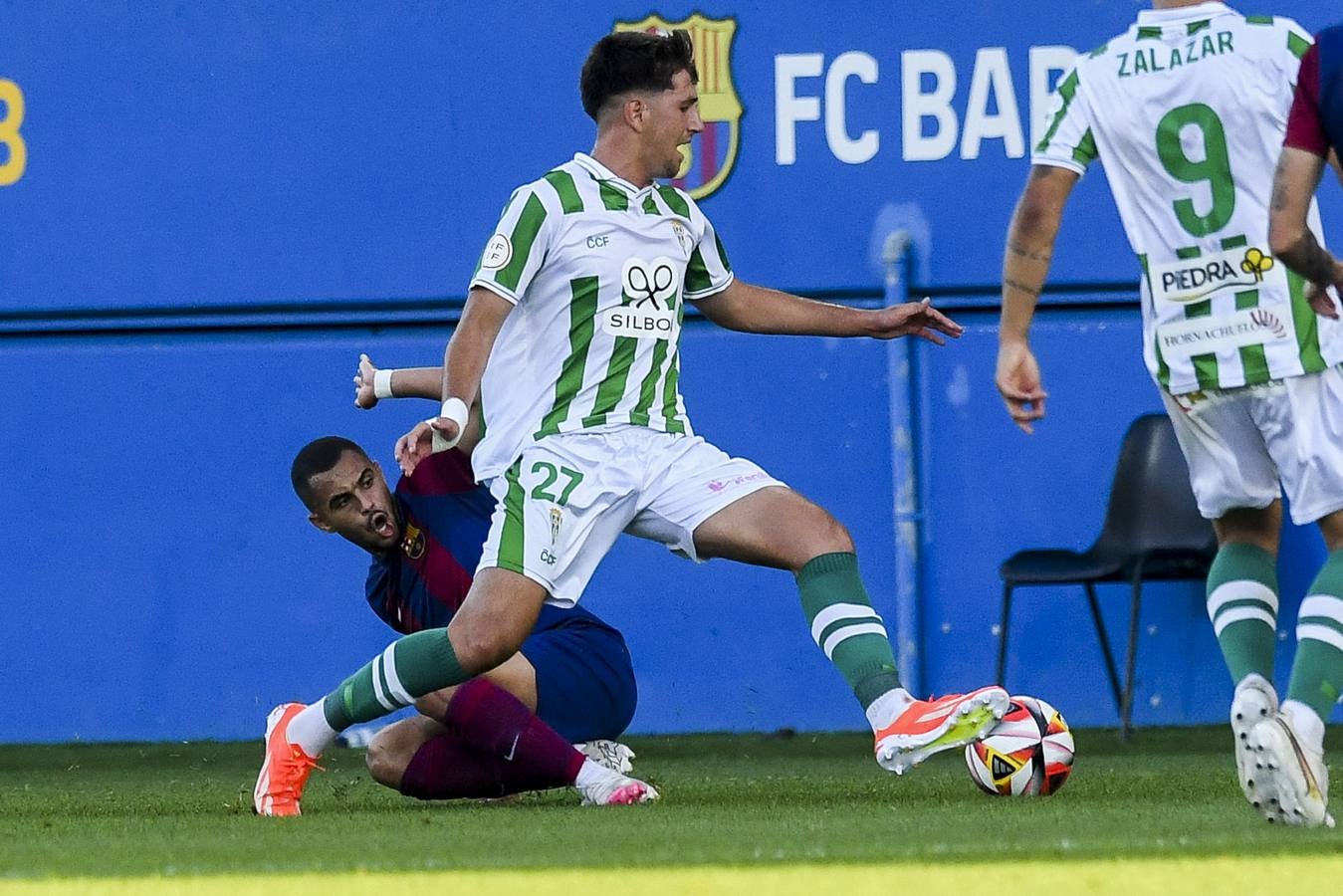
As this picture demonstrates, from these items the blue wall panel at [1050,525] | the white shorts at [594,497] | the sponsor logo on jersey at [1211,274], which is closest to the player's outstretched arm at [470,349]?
the white shorts at [594,497]

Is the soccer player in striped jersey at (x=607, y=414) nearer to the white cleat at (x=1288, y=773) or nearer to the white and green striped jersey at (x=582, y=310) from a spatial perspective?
the white and green striped jersey at (x=582, y=310)

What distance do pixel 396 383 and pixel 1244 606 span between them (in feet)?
7.21

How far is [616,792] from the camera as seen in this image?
510 centimetres

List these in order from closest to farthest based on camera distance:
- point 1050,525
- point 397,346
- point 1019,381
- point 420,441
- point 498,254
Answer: point 1019,381 < point 420,441 < point 498,254 < point 1050,525 < point 397,346

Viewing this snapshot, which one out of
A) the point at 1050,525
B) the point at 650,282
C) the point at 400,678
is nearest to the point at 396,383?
the point at 650,282

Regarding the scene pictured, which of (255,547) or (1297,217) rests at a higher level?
(1297,217)

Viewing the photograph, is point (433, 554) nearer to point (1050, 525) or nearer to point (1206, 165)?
point (1206, 165)

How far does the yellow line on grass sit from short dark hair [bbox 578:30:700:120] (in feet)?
7.49

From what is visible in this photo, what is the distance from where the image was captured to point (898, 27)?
8.05 metres

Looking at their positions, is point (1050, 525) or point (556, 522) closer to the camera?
point (556, 522)

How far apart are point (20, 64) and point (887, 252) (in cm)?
332

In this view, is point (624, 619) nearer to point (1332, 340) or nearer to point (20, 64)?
point (20, 64)

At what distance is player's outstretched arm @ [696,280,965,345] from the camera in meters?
5.20

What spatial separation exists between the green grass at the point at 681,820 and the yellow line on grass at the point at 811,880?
126 millimetres
